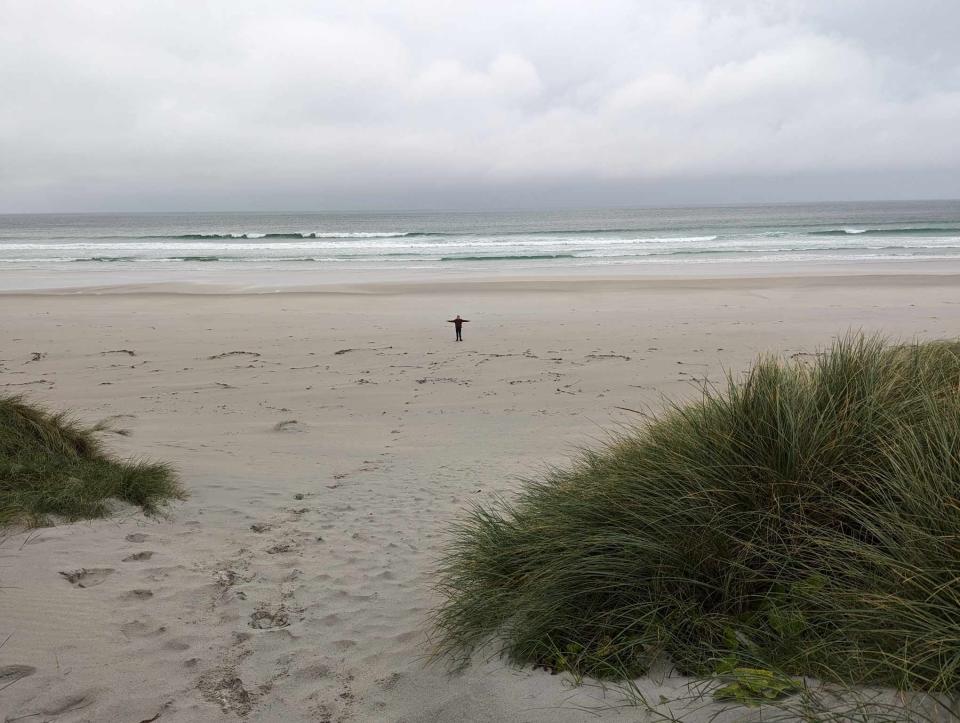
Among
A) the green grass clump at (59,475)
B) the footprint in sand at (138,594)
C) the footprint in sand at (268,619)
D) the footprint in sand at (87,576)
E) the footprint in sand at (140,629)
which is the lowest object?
the footprint in sand at (268,619)

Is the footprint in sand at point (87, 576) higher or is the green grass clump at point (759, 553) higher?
the green grass clump at point (759, 553)

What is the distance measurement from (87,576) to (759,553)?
10.9 ft

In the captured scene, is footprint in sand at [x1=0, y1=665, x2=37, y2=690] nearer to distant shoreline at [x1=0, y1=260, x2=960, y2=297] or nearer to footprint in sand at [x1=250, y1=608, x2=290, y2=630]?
footprint in sand at [x1=250, y1=608, x2=290, y2=630]

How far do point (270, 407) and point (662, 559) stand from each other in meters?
6.59

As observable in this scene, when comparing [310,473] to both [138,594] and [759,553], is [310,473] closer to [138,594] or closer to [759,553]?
[138,594]

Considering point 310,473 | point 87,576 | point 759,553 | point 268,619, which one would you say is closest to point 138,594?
point 87,576

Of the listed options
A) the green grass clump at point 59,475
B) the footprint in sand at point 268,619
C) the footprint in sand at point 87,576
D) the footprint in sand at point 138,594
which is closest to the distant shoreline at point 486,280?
the green grass clump at point 59,475

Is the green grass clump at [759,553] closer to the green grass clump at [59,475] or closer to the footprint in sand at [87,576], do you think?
the footprint in sand at [87,576]

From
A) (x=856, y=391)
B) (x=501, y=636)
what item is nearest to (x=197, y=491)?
(x=501, y=636)

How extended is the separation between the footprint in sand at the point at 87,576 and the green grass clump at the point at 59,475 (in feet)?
2.12

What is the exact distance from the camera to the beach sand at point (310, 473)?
2904mm

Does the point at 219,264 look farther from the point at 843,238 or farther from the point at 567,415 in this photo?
the point at 843,238

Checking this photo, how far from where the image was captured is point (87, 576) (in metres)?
3.70

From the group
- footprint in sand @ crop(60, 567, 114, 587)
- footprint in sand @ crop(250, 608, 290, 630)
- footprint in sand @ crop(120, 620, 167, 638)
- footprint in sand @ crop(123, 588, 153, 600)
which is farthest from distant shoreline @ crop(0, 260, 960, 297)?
footprint in sand @ crop(120, 620, 167, 638)
